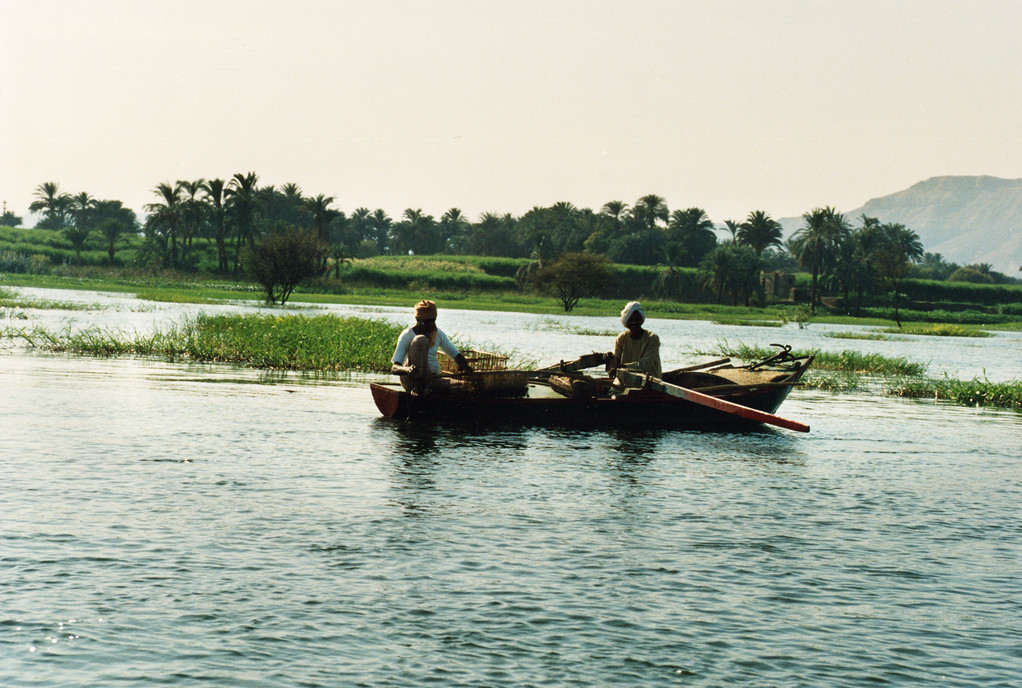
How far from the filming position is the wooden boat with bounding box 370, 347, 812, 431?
733 inches

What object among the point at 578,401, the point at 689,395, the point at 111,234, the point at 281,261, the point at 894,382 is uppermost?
the point at 111,234

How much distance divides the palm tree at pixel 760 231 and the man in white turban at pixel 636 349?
114 meters

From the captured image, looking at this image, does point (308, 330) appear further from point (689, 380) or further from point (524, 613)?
point (524, 613)

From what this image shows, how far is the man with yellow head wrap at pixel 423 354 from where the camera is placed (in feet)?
59.1

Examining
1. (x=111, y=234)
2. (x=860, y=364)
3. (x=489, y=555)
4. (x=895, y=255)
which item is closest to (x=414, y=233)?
(x=111, y=234)

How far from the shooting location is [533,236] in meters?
142

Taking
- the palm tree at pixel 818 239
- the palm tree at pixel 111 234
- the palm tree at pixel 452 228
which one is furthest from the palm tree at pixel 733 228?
the palm tree at pixel 111 234

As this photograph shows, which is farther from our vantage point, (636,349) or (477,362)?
(477,362)

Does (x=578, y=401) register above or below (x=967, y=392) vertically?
above

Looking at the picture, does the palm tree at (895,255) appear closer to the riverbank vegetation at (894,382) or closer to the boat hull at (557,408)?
the riverbank vegetation at (894,382)

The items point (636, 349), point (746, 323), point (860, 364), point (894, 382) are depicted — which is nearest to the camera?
point (636, 349)

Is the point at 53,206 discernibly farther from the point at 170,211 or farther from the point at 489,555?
the point at 489,555

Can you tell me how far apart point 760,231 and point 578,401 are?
11605cm

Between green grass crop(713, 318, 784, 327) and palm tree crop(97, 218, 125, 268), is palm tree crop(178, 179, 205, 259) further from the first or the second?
green grass crop(713, 318, 784, 327)
